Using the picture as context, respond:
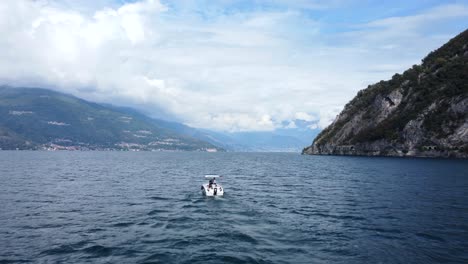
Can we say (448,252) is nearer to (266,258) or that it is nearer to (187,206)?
(266,258)

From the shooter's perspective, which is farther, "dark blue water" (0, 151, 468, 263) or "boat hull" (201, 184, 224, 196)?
"boat hull" (201, 184, 224, 196)

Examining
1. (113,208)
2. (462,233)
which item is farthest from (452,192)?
(113,208)

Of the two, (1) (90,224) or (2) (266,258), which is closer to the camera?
(2) (266,258)

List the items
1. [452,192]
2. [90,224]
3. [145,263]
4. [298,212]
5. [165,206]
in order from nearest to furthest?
[145,263] < [90,224] < [298,212] < [165,206] < [452,192]

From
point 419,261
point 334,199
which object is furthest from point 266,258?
point 334,199

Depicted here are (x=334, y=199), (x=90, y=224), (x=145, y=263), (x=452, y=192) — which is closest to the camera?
(x=145, y=263)

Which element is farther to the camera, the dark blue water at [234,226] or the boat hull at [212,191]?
the boat hull at [212,191]

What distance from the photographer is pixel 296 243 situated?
3569 cm

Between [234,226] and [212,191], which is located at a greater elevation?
[212,191]

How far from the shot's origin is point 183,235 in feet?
128

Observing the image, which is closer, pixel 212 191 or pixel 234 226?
pixel 234 226

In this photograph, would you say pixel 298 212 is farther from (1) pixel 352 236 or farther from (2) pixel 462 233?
(2) pixel 462 233

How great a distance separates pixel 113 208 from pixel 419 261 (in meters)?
43.4

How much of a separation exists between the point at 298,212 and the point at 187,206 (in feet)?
61.6
